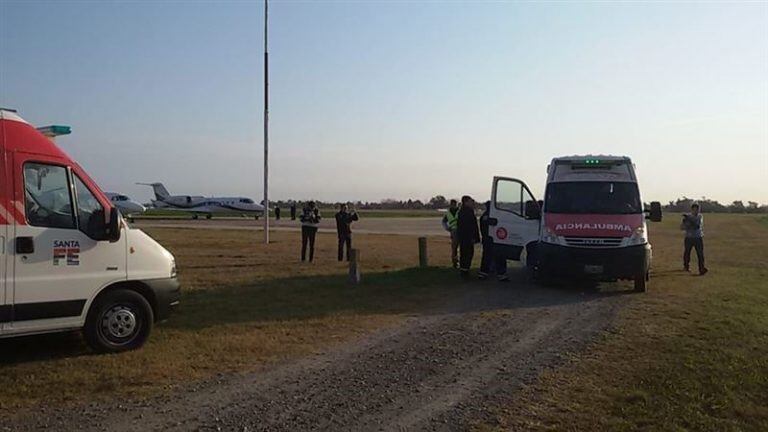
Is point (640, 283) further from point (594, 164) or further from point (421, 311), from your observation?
point (421, 311)

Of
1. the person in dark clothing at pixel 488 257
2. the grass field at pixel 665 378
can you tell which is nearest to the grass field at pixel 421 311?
the grass field at pixel 665 378

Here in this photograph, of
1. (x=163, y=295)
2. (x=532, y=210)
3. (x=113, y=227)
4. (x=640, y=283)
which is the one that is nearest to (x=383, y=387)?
(x=163, y=295)

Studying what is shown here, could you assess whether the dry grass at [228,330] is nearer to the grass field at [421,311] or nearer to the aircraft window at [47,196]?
the grass field at [421,311]

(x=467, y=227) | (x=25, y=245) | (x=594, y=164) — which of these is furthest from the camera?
(x=467, y=227)

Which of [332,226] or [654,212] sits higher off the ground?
[654,212]

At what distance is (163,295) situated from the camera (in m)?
8.30

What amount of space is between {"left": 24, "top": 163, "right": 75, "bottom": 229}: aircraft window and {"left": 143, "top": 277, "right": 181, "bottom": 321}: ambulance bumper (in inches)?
48.5

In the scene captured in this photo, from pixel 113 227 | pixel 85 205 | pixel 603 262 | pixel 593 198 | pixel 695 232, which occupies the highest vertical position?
pixel 593 198

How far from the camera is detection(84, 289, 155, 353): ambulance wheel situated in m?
7.69

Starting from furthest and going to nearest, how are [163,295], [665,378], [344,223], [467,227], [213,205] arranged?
[213,205], [344,223], [467,227], [163,295], [665,378]

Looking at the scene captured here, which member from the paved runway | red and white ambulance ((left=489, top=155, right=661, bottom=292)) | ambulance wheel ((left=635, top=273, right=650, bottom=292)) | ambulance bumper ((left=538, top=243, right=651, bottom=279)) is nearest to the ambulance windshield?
red and white ambulance ((left=489, top=155, right=661, bottom=292))

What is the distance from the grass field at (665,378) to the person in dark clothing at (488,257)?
397 centimetres

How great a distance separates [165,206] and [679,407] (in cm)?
7591

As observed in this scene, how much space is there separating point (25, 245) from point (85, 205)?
0.80 m
